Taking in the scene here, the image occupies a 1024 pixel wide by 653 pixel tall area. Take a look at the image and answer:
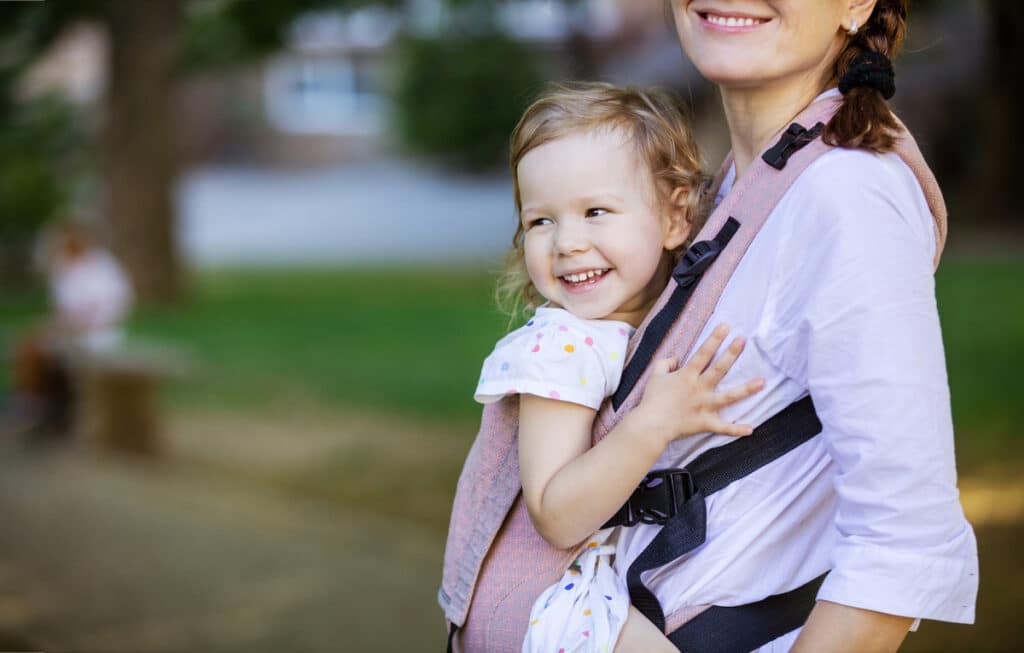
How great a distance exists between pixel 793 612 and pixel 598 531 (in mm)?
288

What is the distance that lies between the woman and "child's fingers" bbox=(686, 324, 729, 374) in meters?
0.02

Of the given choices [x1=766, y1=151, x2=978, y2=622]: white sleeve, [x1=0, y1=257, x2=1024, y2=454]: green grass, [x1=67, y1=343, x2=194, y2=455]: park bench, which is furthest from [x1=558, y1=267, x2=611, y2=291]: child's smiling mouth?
[x1=67, y1=343, x2=194, y2=455]: park bench

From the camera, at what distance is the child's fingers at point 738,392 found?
1513 mm

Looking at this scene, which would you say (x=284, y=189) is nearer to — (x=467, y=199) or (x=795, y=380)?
(x=467, y=199)

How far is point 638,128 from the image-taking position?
5.79 feet

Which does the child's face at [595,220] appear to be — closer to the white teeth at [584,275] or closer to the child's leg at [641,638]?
the white teeth at [584,275]

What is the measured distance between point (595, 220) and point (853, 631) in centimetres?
67

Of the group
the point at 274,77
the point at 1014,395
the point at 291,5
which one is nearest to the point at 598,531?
the point at 1014,395

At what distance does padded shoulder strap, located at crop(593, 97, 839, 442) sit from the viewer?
4.98ft

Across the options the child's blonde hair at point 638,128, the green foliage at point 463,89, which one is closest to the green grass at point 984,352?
the child's blonde hair at point 638,128

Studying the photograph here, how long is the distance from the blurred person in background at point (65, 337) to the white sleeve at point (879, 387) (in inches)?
350

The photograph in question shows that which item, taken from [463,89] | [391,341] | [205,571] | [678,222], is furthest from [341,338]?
[463,89]

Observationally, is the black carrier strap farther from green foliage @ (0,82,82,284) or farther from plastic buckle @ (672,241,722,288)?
green foliage @ (0,82,82,284)

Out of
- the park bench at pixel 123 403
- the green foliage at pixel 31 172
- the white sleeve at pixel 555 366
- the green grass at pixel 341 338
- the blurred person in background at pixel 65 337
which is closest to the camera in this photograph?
the white sleeve at pixel 555 366
